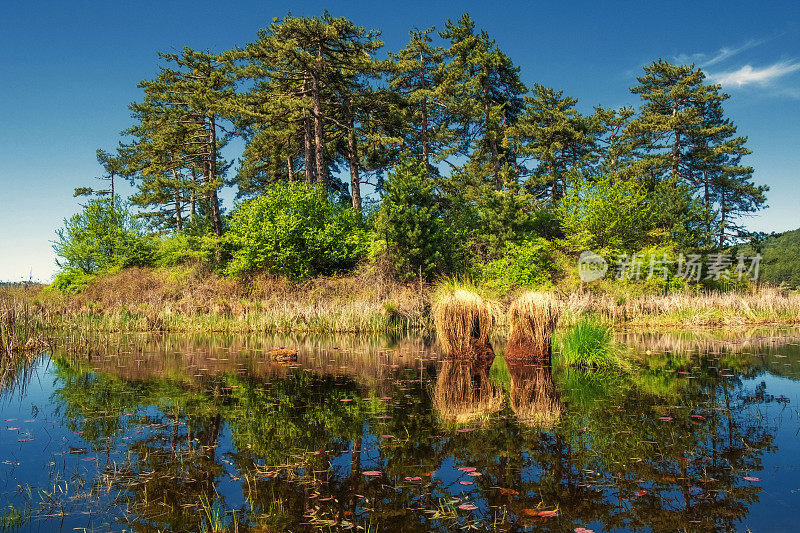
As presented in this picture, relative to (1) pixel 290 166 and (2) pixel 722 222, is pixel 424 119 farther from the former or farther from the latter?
(2) pixel 722 222

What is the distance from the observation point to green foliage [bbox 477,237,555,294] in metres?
29.7

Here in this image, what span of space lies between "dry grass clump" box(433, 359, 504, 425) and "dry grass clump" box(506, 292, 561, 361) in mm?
1088

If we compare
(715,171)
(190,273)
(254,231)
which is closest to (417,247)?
(254,231)

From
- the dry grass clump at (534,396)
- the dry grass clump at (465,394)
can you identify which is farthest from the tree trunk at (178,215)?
the dry grass clump at (534,396)

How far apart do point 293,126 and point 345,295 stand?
48.1 feet

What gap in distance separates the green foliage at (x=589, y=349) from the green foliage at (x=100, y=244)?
3531 cm

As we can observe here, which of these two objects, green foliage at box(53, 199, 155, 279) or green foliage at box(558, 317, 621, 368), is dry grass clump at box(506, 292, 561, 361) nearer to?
green foliage at box(558, 317, 621, 368)

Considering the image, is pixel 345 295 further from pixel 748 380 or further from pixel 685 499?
pixel 685 499

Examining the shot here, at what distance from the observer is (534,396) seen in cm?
830

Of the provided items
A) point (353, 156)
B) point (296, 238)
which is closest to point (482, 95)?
point (353, 156)

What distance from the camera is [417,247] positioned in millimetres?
27781

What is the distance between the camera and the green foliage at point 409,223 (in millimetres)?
27375

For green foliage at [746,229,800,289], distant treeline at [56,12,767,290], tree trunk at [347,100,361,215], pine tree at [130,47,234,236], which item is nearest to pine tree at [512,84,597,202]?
distant treeline at [56,12,767,290]

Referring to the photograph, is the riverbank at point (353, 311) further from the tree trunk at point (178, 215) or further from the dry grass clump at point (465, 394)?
the tree trunk at point (178, 215)
